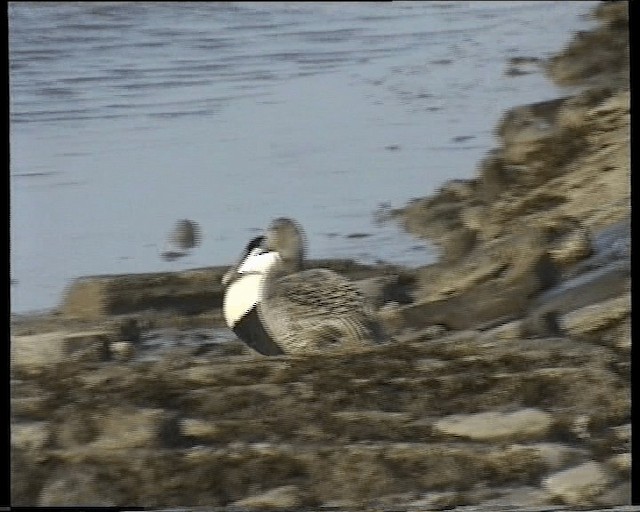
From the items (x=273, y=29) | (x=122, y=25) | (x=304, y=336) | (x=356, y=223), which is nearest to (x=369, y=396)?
(x=304, y=336)

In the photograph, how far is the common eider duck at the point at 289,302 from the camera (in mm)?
3043

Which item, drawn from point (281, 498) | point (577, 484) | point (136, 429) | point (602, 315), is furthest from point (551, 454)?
point (136, 429)

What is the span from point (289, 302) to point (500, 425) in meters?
0.66

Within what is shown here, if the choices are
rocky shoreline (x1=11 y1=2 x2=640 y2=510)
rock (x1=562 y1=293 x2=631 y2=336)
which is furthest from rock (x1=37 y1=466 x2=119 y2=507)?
rock (x1=562 y1=293 x2=631 y2=336)

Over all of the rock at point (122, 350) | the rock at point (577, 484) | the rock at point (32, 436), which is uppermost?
the rock at point (122, 350)

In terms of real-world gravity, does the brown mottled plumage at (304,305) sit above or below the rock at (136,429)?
above

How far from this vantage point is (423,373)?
3041 mm

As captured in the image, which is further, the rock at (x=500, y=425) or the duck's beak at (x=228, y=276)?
the duck's beak at (x=228, y=276)

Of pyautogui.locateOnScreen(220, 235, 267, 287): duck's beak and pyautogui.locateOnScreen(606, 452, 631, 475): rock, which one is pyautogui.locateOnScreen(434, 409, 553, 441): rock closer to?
pyautogui.locateOnScreen(606, 452, 631, 475): rock

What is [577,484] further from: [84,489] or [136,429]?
[84,489]

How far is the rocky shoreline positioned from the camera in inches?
117

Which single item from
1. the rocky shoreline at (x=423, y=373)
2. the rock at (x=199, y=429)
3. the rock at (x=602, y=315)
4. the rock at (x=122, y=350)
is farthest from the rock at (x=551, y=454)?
the rock at (x=122, y=350)

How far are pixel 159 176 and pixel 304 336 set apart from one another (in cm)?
59

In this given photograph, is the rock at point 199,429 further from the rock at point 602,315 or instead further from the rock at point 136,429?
the rock at point 602,315
